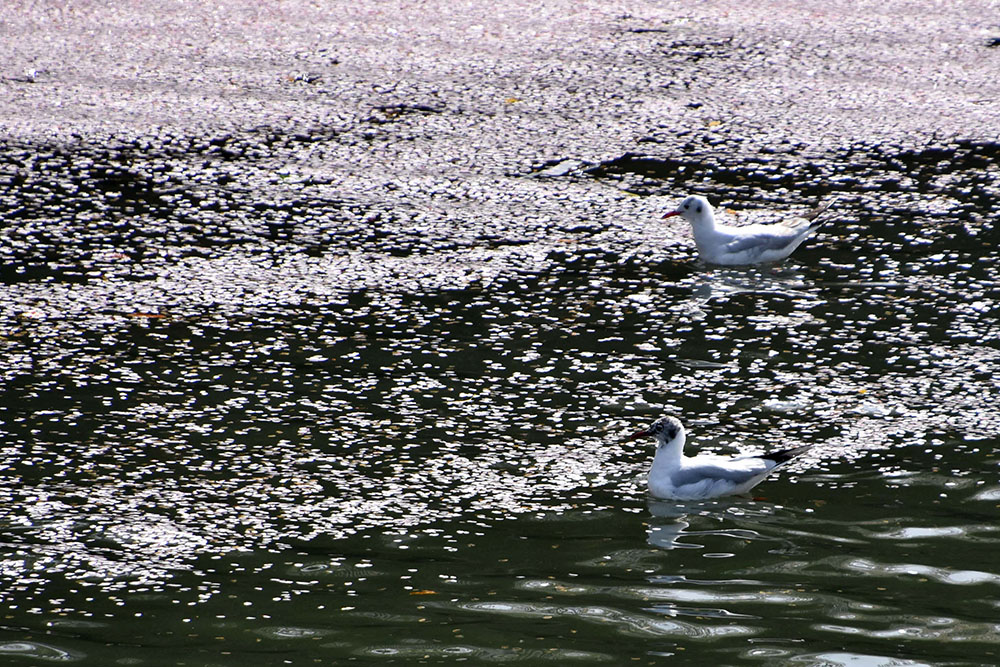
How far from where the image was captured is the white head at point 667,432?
20.4 feet

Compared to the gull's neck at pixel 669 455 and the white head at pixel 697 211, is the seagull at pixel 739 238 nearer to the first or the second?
the white head at pixel 697 211

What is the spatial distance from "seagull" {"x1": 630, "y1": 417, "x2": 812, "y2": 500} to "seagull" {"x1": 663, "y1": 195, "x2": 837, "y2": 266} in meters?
2.91

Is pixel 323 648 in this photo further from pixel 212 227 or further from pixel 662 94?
pixel 662 94

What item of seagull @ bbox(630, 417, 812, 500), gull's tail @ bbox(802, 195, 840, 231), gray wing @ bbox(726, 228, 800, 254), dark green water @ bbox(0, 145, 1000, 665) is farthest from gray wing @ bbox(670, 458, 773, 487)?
gull's tail @ bbox(802, 195, 840, 231)

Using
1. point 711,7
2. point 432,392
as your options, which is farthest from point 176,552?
point 711,7

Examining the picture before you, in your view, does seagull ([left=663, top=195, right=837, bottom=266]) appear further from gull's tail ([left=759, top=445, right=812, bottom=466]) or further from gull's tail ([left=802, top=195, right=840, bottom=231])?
gull's tail ([left=759, top=445, right=812, bottom=466])

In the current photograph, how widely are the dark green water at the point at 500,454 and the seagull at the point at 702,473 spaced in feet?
0.26

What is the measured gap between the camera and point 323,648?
4.83 m

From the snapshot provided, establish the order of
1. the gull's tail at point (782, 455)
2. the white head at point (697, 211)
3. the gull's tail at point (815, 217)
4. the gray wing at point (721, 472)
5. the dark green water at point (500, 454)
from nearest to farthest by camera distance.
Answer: the dark green water at point (500, 454) < the gray wing at point (721, 472) < the gull's tail at point (782, 455) < the white head at point (697, 211) < the gull's tail at point (815, 217)

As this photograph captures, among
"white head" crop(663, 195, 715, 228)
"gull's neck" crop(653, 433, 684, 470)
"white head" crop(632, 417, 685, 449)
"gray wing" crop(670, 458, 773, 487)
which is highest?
"white head" crop(663, 195, 715, 228)

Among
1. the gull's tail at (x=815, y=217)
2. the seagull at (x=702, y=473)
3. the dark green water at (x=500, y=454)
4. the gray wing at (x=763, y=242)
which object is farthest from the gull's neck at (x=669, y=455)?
the gull's tail at (x=815, y=217)

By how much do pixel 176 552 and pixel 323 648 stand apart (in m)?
1.01

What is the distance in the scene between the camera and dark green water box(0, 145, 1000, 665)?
5000 millimetres

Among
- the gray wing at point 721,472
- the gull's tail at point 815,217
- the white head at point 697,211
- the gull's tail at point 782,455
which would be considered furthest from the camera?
the gull's tail at point 815,217
